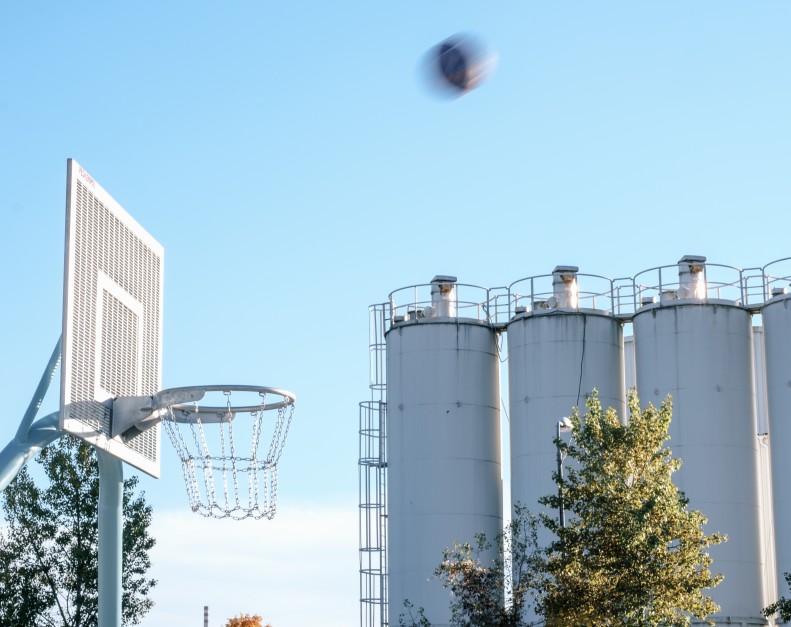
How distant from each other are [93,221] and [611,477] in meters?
13.1

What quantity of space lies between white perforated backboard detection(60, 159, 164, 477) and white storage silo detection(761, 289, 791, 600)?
21643 millimetres

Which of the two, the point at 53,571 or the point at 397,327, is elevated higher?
the point at 397,327

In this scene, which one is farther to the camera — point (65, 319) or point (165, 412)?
point (165, 412)

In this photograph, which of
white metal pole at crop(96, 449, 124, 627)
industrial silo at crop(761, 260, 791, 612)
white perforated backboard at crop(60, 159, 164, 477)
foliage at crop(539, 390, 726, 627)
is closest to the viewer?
white perforated backboard at crop(60, 159, 164, 477)

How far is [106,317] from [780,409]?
2481 centimetres

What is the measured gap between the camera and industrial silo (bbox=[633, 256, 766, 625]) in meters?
48.2

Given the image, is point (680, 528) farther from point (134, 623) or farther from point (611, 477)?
point (134, 623)

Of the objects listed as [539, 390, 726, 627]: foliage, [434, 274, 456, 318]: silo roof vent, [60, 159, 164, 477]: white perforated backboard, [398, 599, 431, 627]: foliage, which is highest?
[434, 274, 456, 318]: silo roof vent

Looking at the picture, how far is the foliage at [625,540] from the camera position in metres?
33.4

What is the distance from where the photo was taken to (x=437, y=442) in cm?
5156

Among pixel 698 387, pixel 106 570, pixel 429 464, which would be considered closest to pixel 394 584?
pixel 429 464

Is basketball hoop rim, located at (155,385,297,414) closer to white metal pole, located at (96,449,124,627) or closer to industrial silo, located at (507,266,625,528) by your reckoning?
white metal pole, located at (96,449,124,627)

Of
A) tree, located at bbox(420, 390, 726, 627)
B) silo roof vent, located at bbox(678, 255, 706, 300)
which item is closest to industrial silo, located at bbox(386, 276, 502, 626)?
silo roof vent, located at bbox(678, 255, 706, 300)

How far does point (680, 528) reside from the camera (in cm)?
3384
